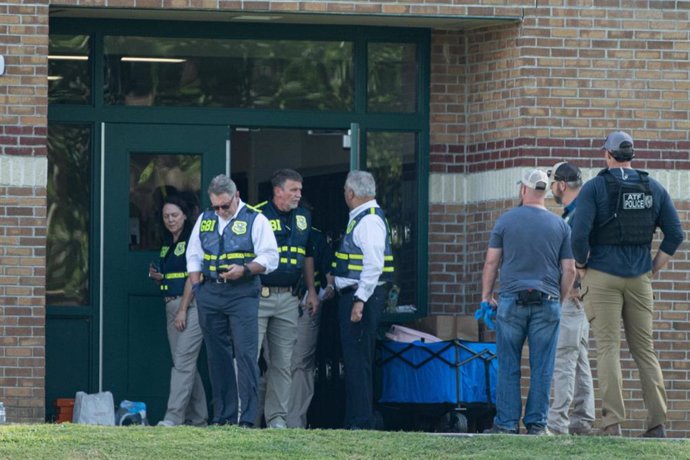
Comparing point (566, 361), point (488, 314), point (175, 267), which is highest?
point (175, 267)

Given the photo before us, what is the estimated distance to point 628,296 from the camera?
41.5ft

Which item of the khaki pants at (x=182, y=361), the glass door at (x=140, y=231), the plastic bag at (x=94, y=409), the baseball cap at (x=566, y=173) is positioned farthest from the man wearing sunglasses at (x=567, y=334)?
the plastic bag at (x=94, y=409)

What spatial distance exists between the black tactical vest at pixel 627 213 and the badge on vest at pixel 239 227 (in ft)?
9.13

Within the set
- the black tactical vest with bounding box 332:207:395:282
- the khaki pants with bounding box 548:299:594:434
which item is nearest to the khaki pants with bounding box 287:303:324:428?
the black tactical vest with bounding box 332:207:395:282

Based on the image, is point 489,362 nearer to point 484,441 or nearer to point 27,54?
point 484,441

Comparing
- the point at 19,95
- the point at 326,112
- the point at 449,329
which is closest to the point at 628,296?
the point at 449,329

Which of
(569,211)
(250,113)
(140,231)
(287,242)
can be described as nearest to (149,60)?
(250,113)

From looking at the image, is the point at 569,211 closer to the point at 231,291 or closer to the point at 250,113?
the point at 231,291

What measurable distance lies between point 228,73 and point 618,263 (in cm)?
448

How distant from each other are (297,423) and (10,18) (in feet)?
13.5

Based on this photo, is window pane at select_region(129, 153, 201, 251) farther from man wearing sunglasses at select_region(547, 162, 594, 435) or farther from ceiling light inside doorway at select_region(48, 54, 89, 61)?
man wearing sunglasses at select_region(547, 162, 594, 435)

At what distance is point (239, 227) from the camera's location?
1367cm

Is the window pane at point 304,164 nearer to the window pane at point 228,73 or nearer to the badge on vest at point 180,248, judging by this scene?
the window pane at point 228,73

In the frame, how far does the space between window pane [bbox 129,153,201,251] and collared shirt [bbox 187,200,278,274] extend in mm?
1502
